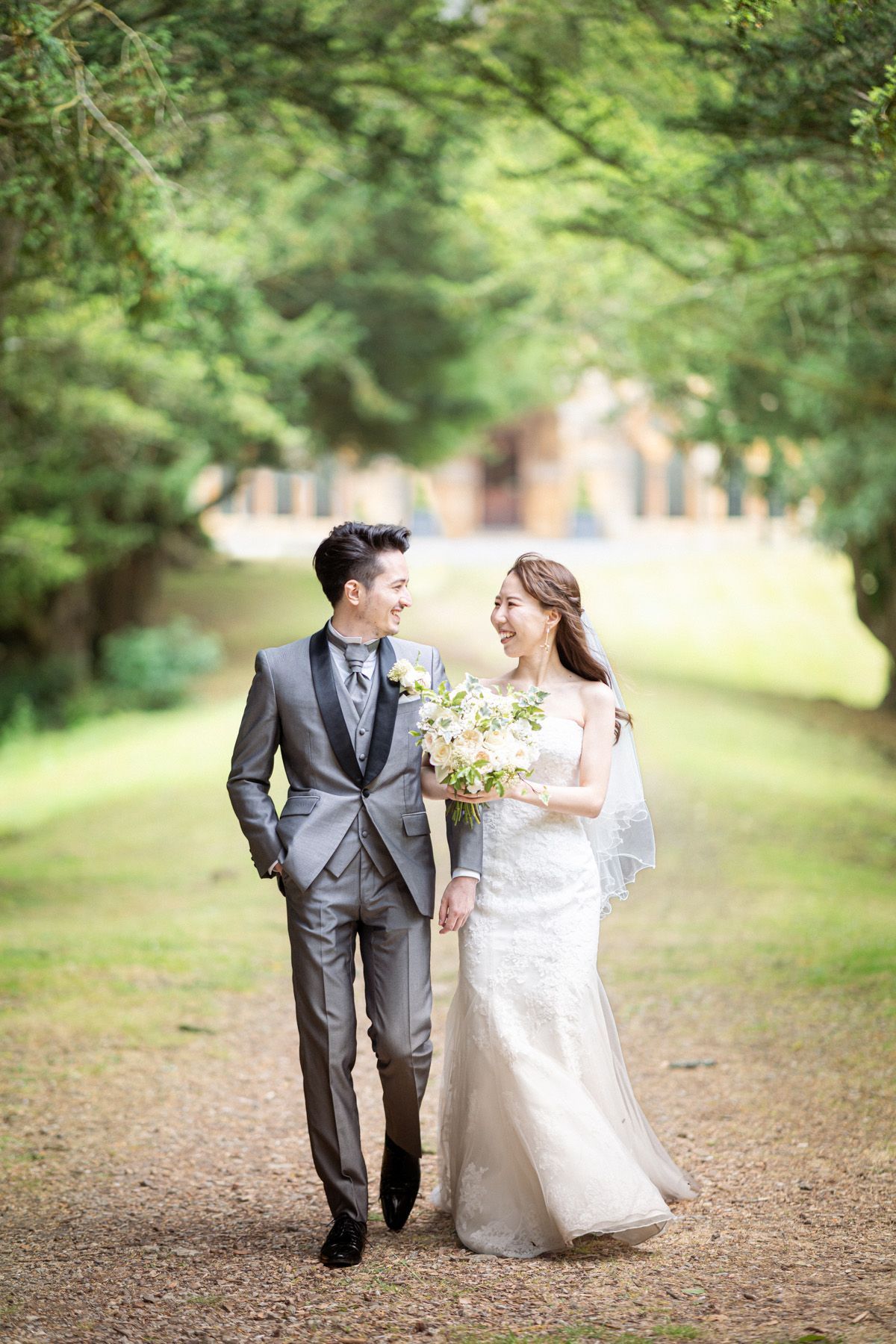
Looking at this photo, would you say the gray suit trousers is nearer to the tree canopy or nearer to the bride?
the bride

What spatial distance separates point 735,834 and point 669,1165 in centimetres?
1007

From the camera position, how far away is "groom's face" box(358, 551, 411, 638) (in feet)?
15.1

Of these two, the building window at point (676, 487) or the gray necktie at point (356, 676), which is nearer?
the gray necktie at point (356, 676)

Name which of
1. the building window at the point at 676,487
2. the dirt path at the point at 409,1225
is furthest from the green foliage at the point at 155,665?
the building window at the point at 676,487

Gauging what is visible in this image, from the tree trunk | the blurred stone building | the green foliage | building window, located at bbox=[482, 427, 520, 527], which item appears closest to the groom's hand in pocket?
the tree trunk

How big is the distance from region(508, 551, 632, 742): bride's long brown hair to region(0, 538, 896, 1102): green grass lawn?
24.3 inches

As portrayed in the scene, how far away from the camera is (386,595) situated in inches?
181

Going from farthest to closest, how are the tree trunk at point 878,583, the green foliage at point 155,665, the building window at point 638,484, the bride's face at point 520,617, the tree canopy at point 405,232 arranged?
the building window at point 638,484, the green foliage at point 155,665, the tree trunk at point 878,583, the tree canopy at point 405,232, the bride's face at point 520,617

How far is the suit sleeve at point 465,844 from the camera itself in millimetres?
4723

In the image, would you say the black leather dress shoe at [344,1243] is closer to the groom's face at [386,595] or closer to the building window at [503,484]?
the groom's face at [386,595]

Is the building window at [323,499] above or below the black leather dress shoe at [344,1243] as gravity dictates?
above

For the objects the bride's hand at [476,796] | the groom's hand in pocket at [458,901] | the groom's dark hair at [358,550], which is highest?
the groom's dark hair at [358,550]

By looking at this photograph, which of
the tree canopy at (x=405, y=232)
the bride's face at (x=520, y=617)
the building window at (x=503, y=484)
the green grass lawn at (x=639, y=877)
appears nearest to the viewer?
the bride's face at (x=520, y=617)

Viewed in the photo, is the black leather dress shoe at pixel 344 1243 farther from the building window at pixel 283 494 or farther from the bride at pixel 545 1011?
the building window at pixel 283 494
